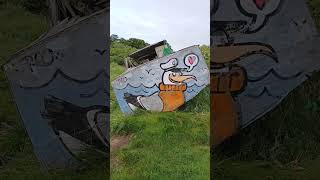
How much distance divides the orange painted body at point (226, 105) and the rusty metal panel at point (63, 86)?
113 centimetres

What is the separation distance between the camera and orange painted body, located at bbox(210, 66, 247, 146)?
4312 mm

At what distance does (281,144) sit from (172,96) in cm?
218

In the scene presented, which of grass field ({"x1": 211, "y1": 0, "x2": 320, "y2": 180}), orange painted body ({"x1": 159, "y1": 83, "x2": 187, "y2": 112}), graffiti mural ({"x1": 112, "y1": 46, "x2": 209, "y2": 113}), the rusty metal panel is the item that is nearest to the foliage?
graffiti mural ({"x1": 112, "y1": 46, "x2": 209, "y2": 113})

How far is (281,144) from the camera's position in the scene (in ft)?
13.7

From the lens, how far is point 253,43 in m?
4.30

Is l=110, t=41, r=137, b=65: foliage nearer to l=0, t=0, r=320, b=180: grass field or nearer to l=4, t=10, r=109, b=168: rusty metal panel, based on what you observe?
l=0, t=0, r=320, b=180: grass field

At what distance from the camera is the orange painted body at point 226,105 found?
431cm

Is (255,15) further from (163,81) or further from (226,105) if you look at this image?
(163,81)

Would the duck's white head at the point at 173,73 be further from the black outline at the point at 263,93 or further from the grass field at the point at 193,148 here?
the black outline at the point at 263,93

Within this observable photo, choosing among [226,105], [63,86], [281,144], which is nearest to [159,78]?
[226,105]

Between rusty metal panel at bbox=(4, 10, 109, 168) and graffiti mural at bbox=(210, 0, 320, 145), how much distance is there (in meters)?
1.17

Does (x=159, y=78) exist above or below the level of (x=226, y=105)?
above

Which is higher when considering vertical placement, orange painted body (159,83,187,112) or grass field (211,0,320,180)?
orange painted body (159,83,187,112)

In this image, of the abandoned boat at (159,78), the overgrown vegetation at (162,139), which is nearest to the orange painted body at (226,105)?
the overgrown vegetation at (162,139)
